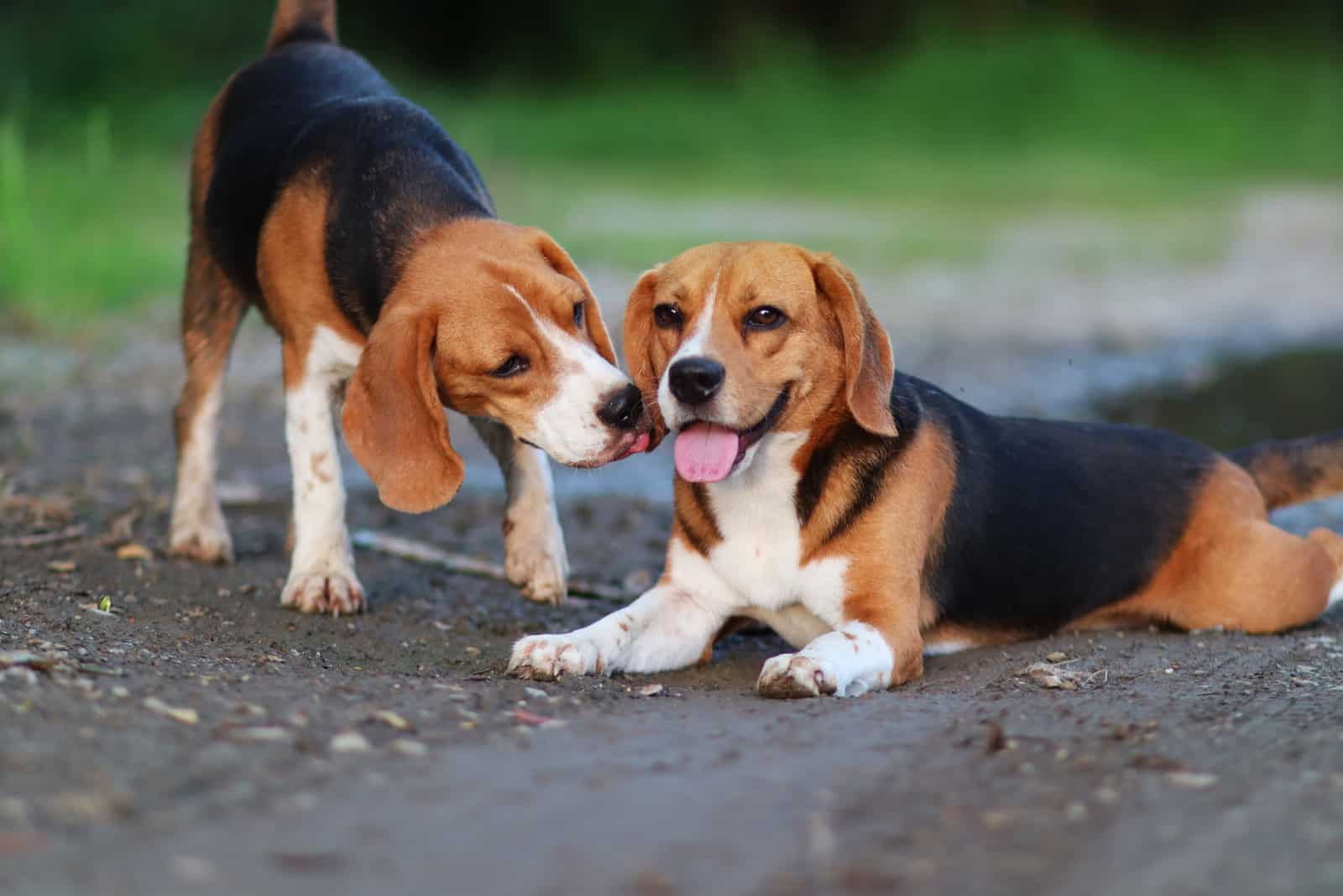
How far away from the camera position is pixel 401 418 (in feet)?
15.1

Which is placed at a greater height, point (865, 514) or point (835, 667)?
point (865, 514)

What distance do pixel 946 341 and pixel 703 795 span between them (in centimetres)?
926

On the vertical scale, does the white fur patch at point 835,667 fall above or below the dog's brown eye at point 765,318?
below

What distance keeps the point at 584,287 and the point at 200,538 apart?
1.97 meters

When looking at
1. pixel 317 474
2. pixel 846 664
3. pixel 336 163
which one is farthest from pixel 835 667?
pixel 336 163

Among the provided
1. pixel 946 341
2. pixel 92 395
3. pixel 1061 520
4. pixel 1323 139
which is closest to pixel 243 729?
pixel 1061 520

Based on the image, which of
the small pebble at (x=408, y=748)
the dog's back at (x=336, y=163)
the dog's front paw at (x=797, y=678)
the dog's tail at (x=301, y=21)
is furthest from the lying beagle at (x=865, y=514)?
the dog's tail at (x=301, y=21)

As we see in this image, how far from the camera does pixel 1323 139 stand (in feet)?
67.6

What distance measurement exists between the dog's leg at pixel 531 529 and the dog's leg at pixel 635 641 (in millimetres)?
626

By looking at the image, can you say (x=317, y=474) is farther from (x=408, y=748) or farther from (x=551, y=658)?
(x=408, y=748)

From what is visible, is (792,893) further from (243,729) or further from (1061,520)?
(1061,520)

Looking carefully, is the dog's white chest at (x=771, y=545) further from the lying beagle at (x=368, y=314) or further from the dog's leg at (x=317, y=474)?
the dog's leg at (x=317, y=474)

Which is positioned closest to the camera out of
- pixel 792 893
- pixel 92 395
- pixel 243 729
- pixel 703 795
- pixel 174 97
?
pixel 792 893

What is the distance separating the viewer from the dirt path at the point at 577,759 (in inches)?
102
